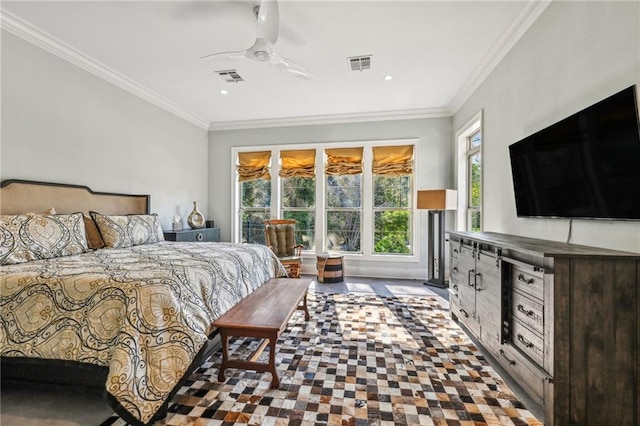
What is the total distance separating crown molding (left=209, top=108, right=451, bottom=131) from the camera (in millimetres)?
4820

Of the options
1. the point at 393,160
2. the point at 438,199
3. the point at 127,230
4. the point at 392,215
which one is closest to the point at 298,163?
the point at 393,160

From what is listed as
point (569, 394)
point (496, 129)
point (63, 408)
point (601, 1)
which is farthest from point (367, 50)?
point (63, 408)

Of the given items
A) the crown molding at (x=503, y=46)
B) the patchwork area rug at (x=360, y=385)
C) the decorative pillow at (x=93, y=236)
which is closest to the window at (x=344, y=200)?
the crown molding at (x=503, y=46)

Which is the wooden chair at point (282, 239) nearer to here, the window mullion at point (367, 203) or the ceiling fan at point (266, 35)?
the window mullion at point (367, 203)

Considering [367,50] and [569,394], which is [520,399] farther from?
[367,50]

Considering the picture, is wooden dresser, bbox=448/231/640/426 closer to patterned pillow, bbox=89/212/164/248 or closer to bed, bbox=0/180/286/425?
bed, bbox=0/180/286/425

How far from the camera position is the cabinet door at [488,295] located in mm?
1967

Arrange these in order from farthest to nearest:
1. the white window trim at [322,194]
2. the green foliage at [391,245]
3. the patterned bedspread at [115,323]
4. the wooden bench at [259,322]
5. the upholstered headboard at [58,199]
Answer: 1. the green foliage at [391,245]
2. the white window trim at [322,194]
3. the upholstered headboard at [58,199]
4. the wooden bench at [259,322]
5. the patterned bedspread at [115,323]

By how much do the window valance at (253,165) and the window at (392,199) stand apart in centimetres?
203

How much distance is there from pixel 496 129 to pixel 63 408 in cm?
420

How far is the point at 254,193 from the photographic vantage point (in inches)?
224

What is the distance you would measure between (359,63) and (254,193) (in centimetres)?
323

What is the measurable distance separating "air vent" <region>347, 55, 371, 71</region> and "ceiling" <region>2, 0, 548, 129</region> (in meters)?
0.06

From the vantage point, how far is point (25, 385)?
1.77 metres
